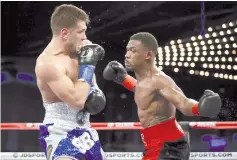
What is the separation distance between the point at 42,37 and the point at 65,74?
104 inches

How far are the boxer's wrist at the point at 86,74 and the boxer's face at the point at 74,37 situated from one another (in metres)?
0.10

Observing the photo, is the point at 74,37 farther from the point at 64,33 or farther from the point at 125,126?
the point at 125,126

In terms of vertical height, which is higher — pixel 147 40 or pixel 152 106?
pixel 147 40

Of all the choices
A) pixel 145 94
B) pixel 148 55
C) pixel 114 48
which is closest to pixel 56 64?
pixel 145 94

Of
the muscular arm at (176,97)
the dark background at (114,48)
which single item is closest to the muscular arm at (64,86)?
the muscular arm at (176,97)

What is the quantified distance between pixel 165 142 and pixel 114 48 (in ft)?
7.06

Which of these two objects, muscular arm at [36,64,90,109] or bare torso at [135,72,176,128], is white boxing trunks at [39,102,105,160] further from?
bare torso at [135,72,176,128]

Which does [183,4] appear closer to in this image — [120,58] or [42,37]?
[120,58]

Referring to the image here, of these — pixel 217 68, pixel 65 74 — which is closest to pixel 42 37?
pixel 217 68

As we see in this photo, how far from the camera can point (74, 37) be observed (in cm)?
197

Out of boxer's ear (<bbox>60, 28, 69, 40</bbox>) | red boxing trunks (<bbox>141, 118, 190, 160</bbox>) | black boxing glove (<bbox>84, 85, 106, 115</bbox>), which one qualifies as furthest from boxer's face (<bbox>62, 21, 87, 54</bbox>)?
red boxing trunks (<bbox>141, 118, 190, 160</bbox>)

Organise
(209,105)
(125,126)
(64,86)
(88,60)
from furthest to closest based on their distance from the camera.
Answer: (125,126) → (209,105) → (88,60) → (64,86)

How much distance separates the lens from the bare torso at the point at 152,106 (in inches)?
94.3

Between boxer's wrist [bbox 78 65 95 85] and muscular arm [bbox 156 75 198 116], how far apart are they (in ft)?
1.79
